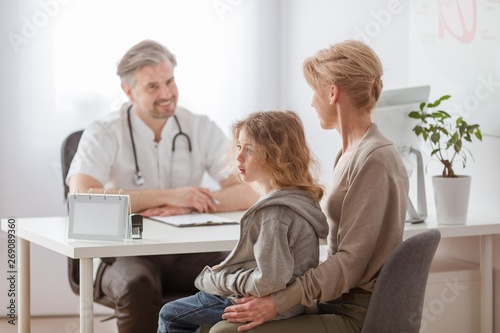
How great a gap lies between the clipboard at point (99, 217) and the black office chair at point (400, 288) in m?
0.55

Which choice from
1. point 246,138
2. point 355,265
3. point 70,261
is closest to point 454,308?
point 355,265

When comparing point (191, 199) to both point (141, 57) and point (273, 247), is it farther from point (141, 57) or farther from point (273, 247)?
point (273, 247)

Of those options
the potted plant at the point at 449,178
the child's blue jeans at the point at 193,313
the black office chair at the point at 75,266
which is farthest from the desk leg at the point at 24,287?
the potted plant at the point at 449,178

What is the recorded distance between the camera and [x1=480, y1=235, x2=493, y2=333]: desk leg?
2.81 m

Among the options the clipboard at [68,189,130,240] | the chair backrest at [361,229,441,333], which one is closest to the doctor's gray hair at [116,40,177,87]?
the clipboard at [68,189,130,240]

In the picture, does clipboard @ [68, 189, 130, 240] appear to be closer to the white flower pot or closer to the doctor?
the doctor

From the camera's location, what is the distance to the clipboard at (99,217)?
2.39 meters

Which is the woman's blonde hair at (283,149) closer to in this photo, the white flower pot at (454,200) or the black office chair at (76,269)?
the white flower pot at (454,200)

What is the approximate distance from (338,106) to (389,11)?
1.43 metres

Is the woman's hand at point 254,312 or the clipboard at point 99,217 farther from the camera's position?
the clipboard at point 99,217

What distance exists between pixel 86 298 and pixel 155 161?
41.7 inches

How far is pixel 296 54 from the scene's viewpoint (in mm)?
4324

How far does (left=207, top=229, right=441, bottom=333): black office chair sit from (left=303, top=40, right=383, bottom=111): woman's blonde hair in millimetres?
393

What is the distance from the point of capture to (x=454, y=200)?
278 centimetres
